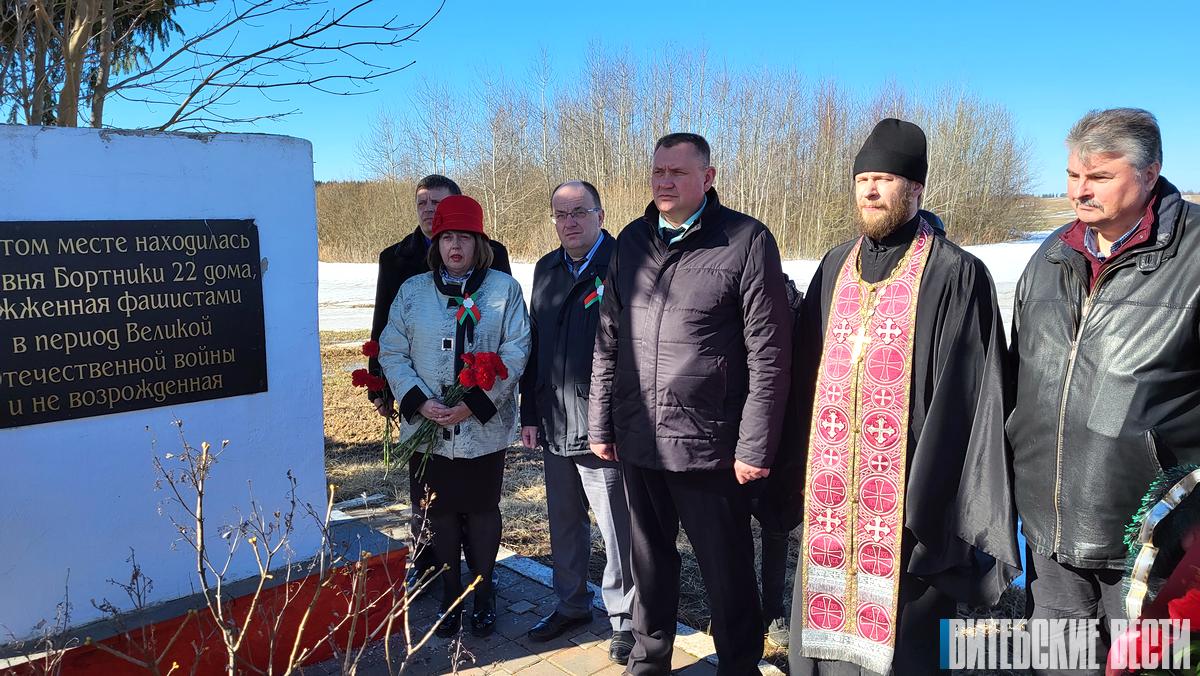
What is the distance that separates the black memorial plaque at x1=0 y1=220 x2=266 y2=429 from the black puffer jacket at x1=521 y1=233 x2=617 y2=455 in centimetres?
115

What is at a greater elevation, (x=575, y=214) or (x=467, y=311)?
(x=575, y=214)

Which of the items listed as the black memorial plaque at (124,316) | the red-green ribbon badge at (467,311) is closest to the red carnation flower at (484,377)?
the red-green ribbon badge at (467,311)

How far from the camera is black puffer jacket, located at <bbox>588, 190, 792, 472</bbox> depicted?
104 inches

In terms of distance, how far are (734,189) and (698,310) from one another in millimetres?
23774

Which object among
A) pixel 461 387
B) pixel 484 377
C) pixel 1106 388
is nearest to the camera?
pixel 1106 388

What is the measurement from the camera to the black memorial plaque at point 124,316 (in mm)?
2596

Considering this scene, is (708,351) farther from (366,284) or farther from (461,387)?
(366,284)

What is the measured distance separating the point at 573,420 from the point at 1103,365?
1923mm

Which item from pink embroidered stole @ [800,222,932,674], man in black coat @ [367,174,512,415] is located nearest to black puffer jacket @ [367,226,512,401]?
man in black coat @ [367,174,512,415]

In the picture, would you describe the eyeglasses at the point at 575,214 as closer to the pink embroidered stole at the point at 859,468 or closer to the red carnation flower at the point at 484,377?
the red carnation flower at the point at 484,377

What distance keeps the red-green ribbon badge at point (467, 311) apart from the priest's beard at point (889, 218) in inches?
64.6

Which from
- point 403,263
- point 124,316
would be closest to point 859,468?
point 403,263

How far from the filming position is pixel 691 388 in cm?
271

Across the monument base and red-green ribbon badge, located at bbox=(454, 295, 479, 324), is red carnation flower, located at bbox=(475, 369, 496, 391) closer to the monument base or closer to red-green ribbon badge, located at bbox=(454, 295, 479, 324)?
red-green ribbon badge, located at bbox=(454, 295, 479, 324)
